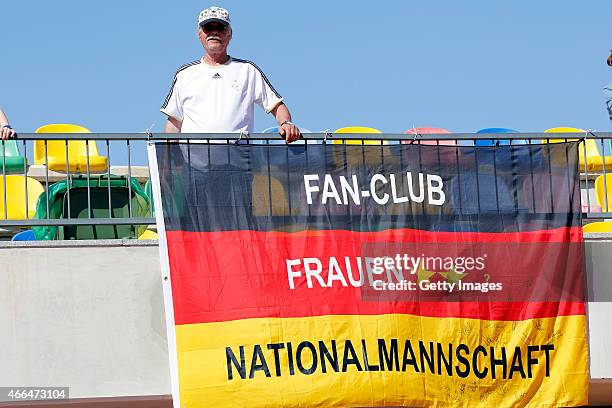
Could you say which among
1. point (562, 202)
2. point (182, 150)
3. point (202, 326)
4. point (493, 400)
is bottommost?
point (493, 400)

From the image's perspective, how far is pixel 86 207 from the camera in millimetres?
9281

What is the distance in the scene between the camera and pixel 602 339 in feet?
27.5

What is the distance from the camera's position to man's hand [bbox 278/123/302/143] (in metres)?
7.94

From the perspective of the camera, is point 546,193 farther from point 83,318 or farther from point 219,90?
point 83,318

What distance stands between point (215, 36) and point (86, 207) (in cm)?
207

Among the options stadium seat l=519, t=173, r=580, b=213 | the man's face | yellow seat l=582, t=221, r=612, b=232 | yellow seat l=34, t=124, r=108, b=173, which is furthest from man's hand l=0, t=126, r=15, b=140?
yellow seat l=582, t=221, r=612, b=232

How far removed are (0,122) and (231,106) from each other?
1.66m

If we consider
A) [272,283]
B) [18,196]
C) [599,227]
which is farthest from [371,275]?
[18,196]

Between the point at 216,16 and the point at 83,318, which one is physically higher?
the point at 216,16

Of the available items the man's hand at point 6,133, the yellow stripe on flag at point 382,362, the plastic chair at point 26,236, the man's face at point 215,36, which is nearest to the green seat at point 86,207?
the plastic chair at point 26,236

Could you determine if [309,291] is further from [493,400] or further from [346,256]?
[493,400]

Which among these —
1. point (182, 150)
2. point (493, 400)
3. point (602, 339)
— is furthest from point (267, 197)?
point (602, 339)

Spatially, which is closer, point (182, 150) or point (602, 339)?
point (182, 150)

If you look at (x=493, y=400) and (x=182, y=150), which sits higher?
(x=182, y=150)
